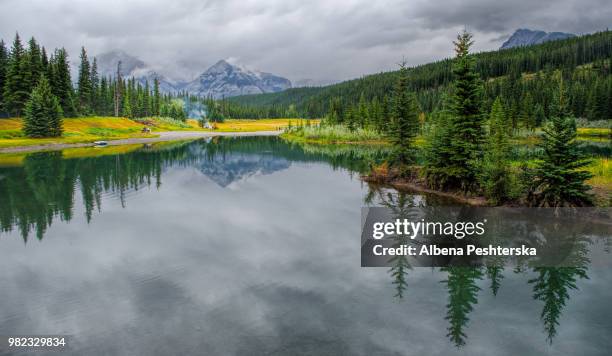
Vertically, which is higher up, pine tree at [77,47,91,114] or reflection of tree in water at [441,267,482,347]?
pine tree at [77,47,91,114]

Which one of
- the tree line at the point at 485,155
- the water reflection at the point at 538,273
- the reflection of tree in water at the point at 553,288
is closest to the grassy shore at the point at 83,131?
the tree line at the point at 485,155

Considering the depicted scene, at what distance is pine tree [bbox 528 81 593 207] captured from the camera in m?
24.0

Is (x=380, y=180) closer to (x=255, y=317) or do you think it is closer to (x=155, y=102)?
(x=255, y=317)

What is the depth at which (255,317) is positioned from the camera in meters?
12.8

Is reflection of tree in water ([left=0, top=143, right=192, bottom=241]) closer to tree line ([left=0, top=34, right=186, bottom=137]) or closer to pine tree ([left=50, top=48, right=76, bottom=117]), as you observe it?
tree line ([left=0, top=34, right=186, bottom=137])

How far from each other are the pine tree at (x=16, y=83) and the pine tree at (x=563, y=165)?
97535mm

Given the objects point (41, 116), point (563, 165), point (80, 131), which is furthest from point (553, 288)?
point (80, 131)

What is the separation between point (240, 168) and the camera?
184ft

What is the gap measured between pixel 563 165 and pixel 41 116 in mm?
87276

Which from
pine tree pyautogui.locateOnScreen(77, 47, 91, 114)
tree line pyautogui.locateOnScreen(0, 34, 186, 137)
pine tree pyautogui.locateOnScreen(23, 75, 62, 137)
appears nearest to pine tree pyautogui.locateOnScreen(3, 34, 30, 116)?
tree line pyautogui.locateOnScreen(0, 34, 186, 137)

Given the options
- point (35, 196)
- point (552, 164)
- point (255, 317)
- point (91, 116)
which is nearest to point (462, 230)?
point (552, 164)

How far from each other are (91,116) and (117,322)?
118593 millimetres

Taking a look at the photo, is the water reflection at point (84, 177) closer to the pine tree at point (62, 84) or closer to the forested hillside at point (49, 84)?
the forested hillside at point (49, 84)

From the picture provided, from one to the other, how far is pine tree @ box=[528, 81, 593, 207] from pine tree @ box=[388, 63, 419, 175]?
15659 mm
